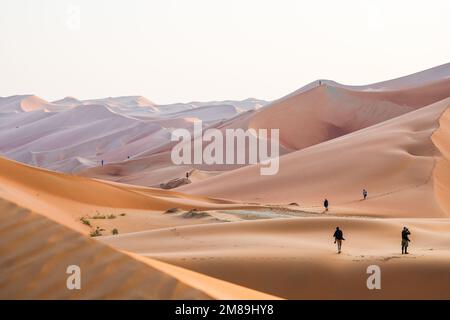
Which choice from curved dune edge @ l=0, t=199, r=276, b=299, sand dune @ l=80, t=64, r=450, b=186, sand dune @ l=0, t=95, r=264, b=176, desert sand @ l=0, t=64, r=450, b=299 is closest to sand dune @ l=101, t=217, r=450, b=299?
desert sand @ l=0, t=64, r=450, b=299

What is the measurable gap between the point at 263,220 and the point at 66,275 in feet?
34.0

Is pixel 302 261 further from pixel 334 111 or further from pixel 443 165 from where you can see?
pixel 334 111

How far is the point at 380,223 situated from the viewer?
15.8m

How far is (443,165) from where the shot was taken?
2847cm

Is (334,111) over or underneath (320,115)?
over

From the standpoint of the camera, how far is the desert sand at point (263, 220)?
586cm

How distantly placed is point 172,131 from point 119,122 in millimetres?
16544

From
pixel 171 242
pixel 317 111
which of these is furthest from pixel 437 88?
pixel 171 242

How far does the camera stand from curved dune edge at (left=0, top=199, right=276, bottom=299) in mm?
5402

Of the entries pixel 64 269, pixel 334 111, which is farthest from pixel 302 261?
pixel 334 111

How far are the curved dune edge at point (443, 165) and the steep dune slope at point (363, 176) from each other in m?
0.12

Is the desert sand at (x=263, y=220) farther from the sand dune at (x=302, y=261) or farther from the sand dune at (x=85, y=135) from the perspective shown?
the sand dune at (x=85, y=135)

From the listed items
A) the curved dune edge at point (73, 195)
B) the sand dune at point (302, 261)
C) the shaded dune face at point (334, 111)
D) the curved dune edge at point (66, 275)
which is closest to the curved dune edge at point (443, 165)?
the curved dune edge at point (73, 195)

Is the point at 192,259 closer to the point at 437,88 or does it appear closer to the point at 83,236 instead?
the point at 83,236
